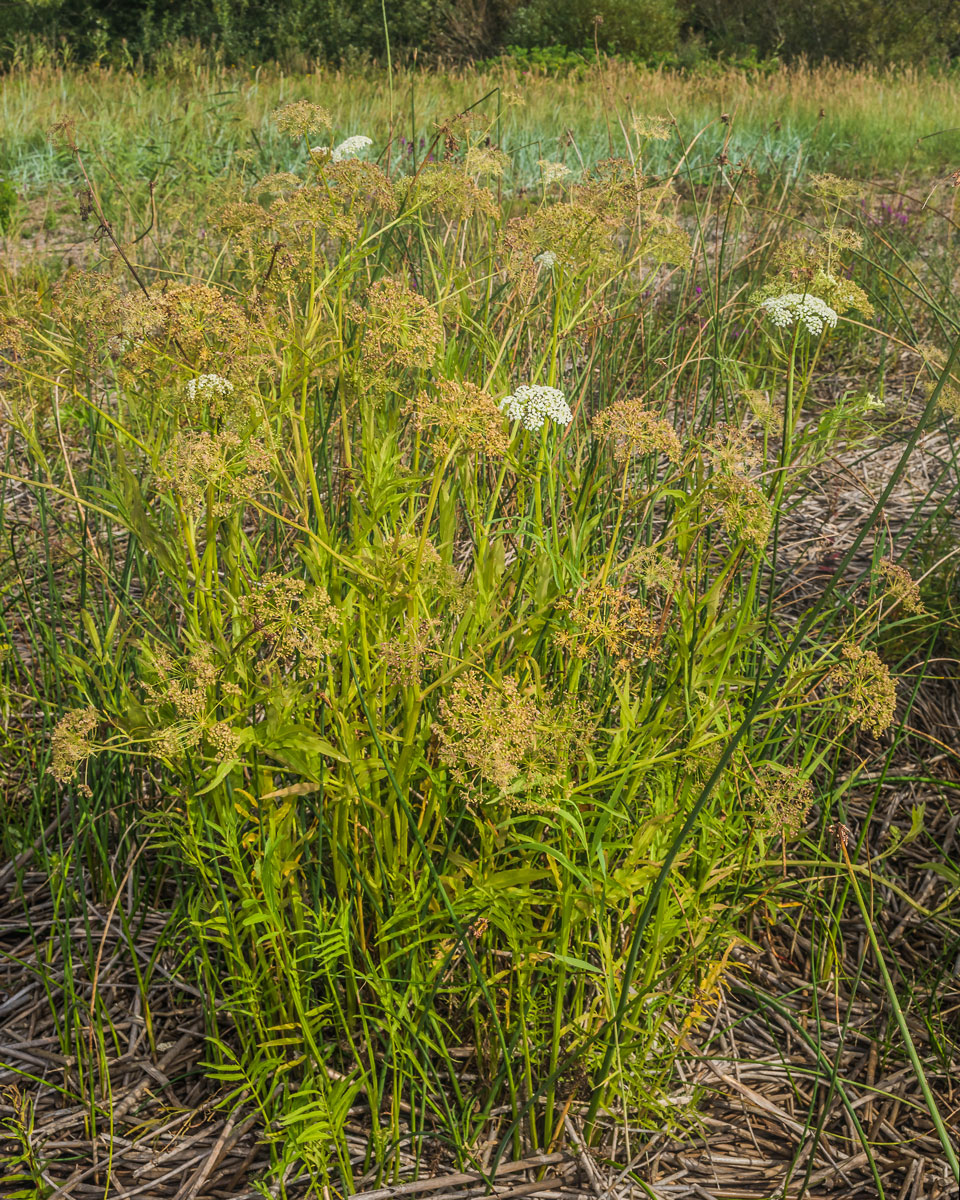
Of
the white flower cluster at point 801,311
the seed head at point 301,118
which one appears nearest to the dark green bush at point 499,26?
the seed head at point 301,118

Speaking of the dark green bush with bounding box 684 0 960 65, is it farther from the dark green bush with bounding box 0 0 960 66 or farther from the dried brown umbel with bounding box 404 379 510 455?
the dried brown umbel with bounding box 404 379 510 455

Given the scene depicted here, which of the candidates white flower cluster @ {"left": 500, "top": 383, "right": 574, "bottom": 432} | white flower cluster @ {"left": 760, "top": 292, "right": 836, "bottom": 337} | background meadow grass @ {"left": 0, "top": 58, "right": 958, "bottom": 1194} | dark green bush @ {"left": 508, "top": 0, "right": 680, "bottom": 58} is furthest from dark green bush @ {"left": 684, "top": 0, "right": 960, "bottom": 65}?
white flower cluster @ {"left": 500, "top": 383, "right": 574, "bottom": 432}

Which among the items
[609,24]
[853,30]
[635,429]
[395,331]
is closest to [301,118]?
[395,331]

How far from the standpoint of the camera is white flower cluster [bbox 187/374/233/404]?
1099 millimetres

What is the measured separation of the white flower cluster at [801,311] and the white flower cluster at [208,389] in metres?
0.80

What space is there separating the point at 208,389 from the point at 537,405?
0.41 metres

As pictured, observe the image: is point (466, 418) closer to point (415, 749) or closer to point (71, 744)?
point (415, 749)

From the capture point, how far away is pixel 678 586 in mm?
1369

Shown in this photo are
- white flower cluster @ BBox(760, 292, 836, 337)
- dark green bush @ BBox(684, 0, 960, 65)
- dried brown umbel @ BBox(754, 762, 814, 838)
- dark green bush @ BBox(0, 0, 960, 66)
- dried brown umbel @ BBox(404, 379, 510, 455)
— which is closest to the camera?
dried brown umbel @ BBox(404, 379, 510, 455)

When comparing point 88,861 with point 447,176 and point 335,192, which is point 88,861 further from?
point 447,176

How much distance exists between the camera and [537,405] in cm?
123

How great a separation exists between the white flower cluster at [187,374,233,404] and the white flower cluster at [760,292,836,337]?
80 centimetres

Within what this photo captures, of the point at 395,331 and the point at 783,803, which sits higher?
the point at 395,331

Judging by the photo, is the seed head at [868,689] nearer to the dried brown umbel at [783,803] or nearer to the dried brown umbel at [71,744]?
the dried brown umbel at [783,803]
